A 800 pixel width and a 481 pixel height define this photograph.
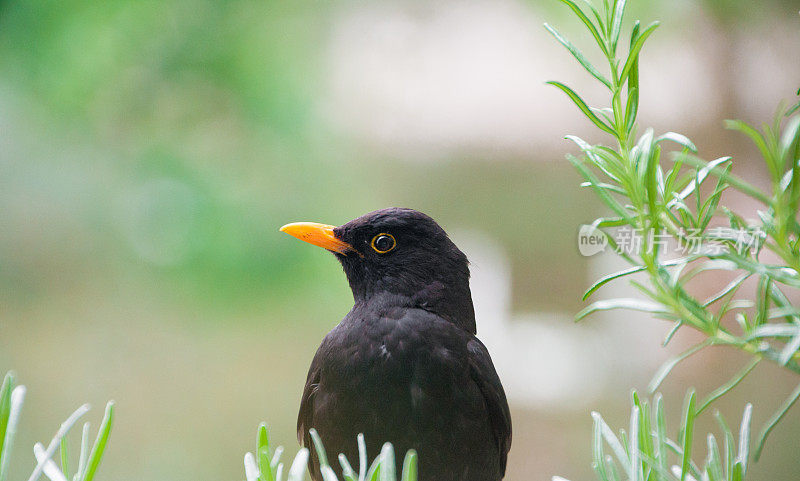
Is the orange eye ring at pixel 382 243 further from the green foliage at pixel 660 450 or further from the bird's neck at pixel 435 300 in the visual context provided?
the green foliage at pixel 660 450

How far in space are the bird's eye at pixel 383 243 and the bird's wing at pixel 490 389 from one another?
14 cm

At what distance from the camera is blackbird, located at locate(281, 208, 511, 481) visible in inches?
28.5

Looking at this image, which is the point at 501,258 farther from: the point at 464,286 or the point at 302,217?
the point at 464,286

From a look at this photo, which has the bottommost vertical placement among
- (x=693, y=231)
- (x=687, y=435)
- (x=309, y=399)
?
(x=309, y=399)

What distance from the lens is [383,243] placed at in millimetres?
850

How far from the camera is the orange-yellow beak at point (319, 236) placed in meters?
0.84

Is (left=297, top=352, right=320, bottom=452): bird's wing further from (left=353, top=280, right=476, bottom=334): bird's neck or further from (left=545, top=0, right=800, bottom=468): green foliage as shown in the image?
(left=545, top=0, right=800, bottom=468): green foliage

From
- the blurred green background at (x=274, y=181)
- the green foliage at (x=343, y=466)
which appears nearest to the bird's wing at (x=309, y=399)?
the green foliage at (x=343, y=466)

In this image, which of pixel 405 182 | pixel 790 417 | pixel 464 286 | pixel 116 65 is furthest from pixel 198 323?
pixel 790 417

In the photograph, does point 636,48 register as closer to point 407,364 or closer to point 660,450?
point 660,450

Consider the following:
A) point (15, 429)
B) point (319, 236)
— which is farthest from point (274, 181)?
point (15, 429)

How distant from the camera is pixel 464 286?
854 millimetres

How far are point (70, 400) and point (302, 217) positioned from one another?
949 mm

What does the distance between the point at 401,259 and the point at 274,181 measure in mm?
1168
